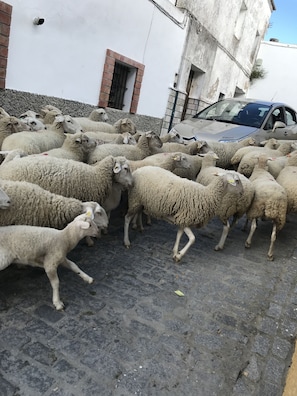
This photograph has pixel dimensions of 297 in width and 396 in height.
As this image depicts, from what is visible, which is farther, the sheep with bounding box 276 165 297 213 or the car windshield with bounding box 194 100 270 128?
the car windshield with bounding box 194 100 270 128

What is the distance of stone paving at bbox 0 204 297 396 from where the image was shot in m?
2.09

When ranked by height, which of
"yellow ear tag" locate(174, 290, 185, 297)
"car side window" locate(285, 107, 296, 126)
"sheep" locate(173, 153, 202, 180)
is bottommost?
"yellow ear tag" locate(174, 290, 185, 297)

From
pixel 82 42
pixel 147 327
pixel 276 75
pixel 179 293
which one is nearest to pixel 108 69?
pixel 82 42

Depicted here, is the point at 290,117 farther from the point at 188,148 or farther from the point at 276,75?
the point at 276,75

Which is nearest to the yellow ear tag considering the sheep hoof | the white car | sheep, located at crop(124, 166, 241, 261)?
sheep, located at crop(124, 166, 241, 261)

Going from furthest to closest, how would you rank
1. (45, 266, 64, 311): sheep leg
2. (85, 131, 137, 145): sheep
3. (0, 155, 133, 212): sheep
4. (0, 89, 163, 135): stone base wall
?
(0, 89, 163, 135): stone base wall → (85, 131, 137, 145): sheep → (0, 155, 133, 212): sheep → (45, 266, 64, 311): sheep leg

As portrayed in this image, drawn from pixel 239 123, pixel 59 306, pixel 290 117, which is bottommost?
pixel 59 306

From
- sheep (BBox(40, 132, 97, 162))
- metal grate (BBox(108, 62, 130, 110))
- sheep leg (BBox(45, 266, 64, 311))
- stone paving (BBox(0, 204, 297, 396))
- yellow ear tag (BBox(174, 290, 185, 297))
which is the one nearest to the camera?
stone paving (BBox(0, 204, 297, 396))

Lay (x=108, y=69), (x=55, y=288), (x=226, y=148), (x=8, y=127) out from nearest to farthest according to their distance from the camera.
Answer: (x=55, y=288) → (x=8, y=127) → (x=226, y=148) → (x=108, y=69)

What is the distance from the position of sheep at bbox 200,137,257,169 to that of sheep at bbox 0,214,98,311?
13.6 ft

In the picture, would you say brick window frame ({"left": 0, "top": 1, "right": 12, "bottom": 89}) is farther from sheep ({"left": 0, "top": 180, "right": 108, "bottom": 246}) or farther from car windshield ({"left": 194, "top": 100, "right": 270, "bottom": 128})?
car windshield ({"left": 194, "top": 100, "right": 270, "bottom": 128})

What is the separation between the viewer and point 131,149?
4.85 meters

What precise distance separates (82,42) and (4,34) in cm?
196

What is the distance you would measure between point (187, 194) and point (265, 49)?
2193 cm
